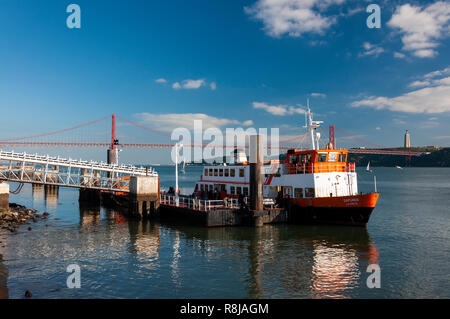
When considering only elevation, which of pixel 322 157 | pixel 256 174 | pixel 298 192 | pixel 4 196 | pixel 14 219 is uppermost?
pixel 322 157

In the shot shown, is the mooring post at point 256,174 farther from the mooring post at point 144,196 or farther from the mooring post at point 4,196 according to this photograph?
the mooring post at point 4,196

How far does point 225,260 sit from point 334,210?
1231cm


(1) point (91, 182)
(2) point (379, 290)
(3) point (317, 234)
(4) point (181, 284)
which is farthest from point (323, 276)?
(1) point (91, 182)

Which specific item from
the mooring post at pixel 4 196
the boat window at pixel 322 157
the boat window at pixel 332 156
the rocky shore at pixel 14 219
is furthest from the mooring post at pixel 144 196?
the boat window at pixel 332 156

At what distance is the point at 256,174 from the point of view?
26.1 m

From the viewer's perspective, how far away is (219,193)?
3444 cm

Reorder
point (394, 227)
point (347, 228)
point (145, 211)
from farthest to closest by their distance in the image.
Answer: point (145, 211), point (394, 227), point (347, 228)

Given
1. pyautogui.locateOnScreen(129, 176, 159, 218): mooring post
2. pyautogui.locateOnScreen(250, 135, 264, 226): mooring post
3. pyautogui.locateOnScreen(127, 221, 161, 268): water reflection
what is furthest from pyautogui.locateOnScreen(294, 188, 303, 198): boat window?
pyautogui.locateOnScreen(129, 176, 159, 218): mooring post

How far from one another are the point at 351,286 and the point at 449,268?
262 inches

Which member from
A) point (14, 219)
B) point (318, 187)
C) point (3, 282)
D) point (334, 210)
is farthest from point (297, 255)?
point (14, 219)

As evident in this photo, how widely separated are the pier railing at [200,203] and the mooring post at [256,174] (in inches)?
96.3

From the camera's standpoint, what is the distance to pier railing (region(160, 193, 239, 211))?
92.5ft

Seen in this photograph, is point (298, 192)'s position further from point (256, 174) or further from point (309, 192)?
point (256, 174)

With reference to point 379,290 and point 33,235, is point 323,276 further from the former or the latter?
point 33,235
